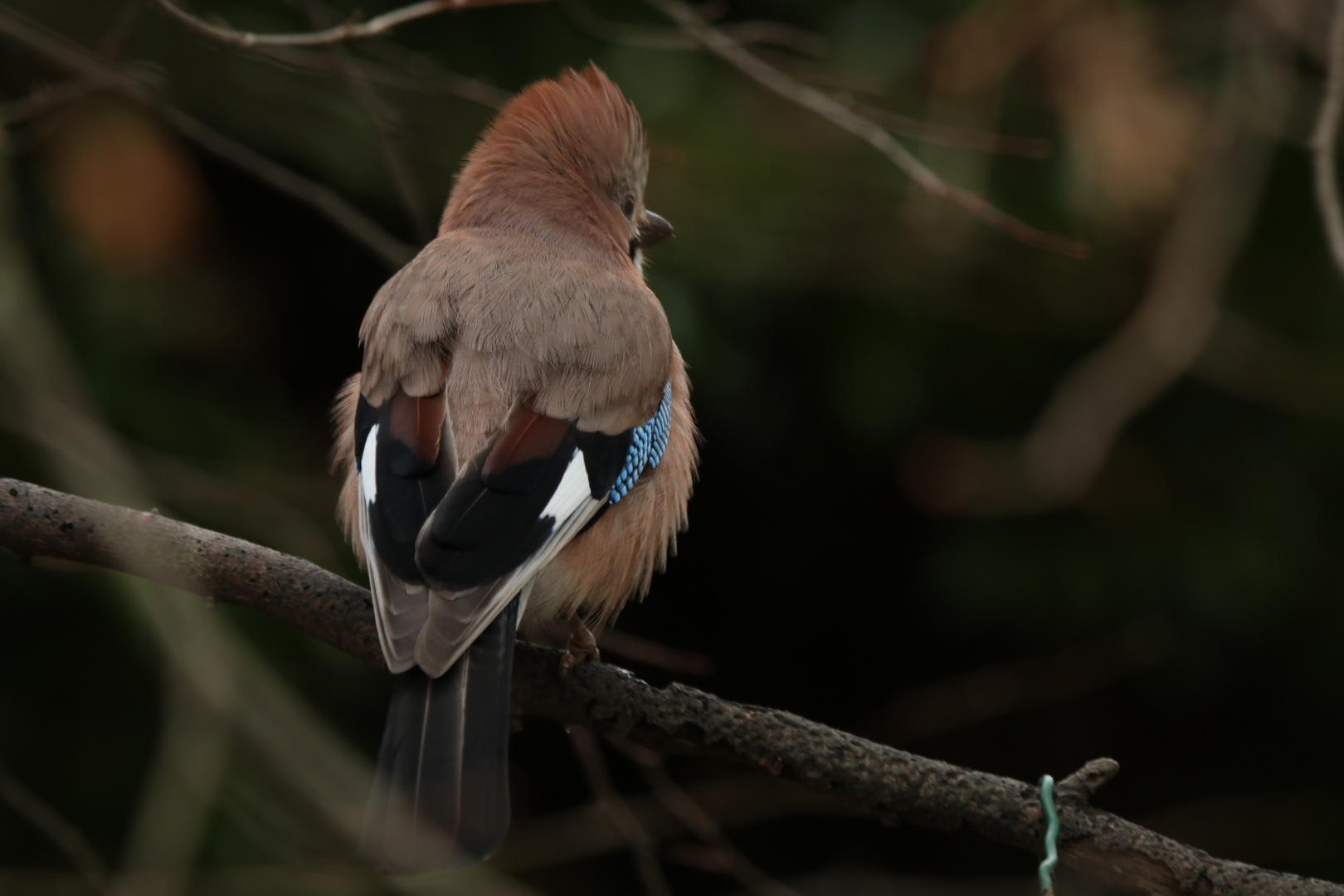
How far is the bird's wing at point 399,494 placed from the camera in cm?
217

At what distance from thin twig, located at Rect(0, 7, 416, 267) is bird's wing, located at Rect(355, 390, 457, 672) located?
21.5 inches

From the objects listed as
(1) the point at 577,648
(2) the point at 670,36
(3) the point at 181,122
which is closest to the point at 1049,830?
(1) the point at 577,648

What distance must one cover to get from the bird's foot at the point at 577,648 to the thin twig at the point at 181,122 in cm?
100

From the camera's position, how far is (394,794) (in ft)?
6.42

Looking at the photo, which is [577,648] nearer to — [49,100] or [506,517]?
[506,517]

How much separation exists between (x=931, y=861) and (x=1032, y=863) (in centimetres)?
39

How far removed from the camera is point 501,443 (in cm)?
254

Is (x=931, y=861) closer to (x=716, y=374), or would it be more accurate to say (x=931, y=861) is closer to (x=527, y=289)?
(x=716, y=374)

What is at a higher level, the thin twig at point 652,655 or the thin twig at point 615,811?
the thin twig at point 652,655

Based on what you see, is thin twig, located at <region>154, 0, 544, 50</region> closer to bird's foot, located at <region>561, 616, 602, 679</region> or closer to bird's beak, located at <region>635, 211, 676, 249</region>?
bird's beak, located at <region>635, 211, 676, 249</region>

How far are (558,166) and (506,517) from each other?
133 centimetres

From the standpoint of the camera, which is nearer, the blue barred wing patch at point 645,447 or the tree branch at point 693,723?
the tree branch at point 693,723

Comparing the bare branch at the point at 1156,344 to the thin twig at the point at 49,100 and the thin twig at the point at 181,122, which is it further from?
the thin twig at the point at 49,100

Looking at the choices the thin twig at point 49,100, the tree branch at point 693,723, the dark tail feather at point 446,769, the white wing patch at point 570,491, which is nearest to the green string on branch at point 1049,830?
the tree branch at point 693,723
